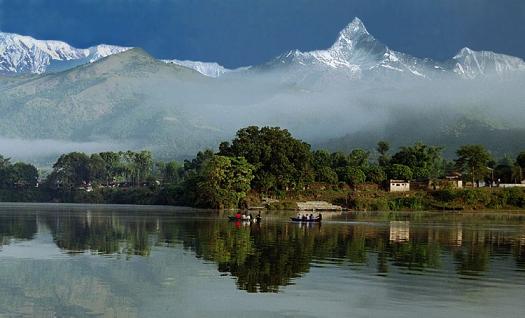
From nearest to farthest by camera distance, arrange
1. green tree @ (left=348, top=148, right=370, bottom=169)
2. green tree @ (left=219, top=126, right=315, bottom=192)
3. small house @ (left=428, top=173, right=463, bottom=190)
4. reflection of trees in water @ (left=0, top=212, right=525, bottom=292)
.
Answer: reflection of trees in water @ (left=0, top=212, right=525, bottom=292) < green tree @ (left=219, top=126, right=315, bottom=192) < small house @ (left=428, top=173, right=463, bottom=190) < green tree @ (left=348, top=148, right=370, bottom=169)

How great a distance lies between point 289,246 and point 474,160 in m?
102

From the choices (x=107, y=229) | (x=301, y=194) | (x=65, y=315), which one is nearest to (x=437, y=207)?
(x=301, y=194)

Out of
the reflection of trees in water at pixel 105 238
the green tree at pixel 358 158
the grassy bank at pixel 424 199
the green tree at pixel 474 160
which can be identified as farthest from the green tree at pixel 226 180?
the reflection of trees in water at pixel 105 238

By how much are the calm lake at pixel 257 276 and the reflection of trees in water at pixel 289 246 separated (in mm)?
72

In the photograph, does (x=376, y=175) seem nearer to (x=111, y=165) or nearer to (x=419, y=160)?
(x=419, y=160)

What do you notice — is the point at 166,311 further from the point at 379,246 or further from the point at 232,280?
A: the point at 379,246

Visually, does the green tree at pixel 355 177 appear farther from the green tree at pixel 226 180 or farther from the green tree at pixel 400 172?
the green tree at pixel 226 180

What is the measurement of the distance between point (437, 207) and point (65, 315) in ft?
355

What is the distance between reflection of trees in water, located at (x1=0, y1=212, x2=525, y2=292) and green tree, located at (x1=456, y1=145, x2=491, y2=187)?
76.0m

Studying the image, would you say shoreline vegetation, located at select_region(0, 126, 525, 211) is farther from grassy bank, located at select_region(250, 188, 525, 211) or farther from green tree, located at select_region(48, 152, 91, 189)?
green tree, located at select_region(48, 152, 91, 189)

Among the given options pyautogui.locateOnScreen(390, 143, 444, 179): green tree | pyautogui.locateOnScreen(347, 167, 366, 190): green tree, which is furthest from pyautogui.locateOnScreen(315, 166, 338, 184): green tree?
pyautogui.locateOnScreen(390, 143, 444, 179): green tree

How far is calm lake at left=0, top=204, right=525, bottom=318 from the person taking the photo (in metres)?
23.0

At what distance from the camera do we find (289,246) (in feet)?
144

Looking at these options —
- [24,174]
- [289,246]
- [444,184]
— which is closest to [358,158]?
[444,184]
